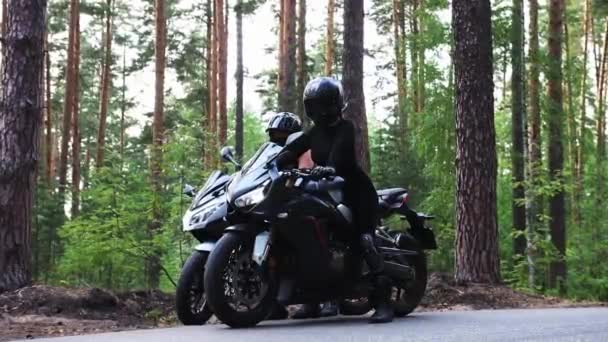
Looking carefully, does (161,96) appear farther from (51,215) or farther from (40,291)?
(40,291)

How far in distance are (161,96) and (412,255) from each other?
62.8 ft

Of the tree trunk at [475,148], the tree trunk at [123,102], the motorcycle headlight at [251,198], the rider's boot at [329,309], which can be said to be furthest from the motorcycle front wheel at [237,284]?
the tree trunk at [123,102]

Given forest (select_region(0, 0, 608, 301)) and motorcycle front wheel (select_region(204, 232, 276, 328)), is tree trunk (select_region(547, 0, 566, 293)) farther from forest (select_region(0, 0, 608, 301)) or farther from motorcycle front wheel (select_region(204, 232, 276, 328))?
motorcycle front wheel (select_region(204, 232, 276, 328))

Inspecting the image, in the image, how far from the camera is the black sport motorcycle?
5.52 m

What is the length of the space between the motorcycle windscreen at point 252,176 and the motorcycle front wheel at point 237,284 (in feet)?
1.15

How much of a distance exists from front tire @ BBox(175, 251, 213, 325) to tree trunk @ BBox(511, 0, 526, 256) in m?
10.3

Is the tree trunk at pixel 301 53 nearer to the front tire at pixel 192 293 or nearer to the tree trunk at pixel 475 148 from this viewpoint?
the tree trunk at pixel 475 148

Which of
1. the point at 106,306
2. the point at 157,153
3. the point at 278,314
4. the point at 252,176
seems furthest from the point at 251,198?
the point at 157,153

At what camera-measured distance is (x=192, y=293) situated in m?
6.11

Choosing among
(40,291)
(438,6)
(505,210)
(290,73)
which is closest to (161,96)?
(290,73)

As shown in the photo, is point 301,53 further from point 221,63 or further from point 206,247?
point 206,247

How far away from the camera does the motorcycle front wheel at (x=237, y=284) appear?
5.38 meters

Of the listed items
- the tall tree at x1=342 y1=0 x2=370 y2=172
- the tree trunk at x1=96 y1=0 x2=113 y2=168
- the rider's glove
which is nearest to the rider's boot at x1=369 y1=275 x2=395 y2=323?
the rider's glove

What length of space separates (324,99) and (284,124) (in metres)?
0.97
